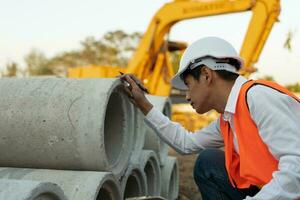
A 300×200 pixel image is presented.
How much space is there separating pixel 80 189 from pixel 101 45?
2634 centimetres

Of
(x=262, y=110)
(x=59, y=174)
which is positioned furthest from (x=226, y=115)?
(x=59, y=174)

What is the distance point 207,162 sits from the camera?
315cm

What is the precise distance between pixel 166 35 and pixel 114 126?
606cm

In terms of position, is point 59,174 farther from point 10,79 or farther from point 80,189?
point 10,79

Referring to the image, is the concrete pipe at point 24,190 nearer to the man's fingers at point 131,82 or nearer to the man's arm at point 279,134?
the man's arm at point 279,134

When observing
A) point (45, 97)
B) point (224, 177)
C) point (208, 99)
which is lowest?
point (224, 177)

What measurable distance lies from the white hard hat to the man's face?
8cm

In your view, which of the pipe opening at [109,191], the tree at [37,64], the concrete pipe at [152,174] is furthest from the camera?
the tree at [37,64]

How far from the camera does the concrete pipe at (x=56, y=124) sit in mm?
2906

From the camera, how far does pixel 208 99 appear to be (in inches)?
102

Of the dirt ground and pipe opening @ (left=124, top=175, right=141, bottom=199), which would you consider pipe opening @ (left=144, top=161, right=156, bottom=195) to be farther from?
the dirt ground

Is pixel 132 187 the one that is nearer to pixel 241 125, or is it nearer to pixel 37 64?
pixel 241 125

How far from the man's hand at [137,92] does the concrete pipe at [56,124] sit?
0.58 ft

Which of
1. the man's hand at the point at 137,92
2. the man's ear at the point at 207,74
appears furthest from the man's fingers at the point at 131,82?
the man's ear at the point at 207,74
